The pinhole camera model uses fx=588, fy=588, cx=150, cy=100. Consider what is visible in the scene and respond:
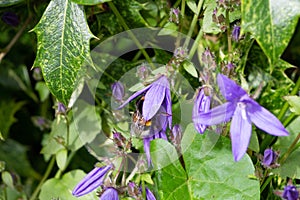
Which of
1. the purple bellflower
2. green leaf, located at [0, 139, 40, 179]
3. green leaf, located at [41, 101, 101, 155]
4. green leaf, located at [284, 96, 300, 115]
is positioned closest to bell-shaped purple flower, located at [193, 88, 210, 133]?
the purple bellflower

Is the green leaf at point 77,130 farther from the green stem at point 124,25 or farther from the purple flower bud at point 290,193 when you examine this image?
the purple flower bud at point 290,193

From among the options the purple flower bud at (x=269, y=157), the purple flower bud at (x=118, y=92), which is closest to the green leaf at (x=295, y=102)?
the purple flower bud at (x=269, y=157)

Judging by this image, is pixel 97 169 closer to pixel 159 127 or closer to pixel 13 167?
pixel 159 127

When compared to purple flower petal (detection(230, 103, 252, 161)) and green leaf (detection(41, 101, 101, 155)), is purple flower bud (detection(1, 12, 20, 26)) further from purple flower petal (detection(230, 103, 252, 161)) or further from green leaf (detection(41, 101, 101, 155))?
purple flower petal (detection(230, 103, 252, 161))

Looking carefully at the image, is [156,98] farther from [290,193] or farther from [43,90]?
[43,90]

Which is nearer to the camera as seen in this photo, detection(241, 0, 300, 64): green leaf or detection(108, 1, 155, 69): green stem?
detection(241, 0, 300, 64): green leaf

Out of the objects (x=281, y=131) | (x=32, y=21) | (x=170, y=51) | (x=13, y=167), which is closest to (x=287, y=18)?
(x=281, y=131)
